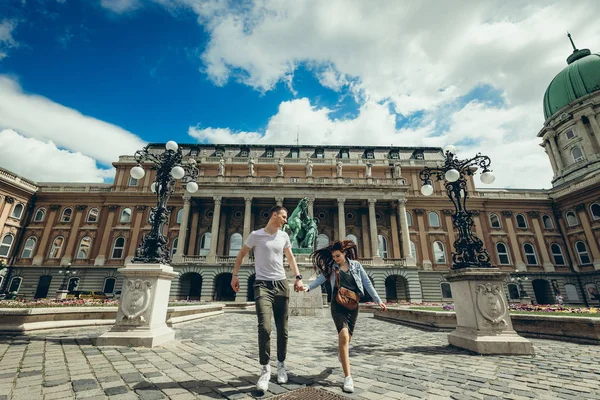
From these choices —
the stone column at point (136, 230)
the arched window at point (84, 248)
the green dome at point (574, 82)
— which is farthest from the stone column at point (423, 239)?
the arched window at point (84, 248)

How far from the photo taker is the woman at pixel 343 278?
11.1ft

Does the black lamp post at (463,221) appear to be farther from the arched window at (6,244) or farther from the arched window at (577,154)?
the arched window at (6,244)

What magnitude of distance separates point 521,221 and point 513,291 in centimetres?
907

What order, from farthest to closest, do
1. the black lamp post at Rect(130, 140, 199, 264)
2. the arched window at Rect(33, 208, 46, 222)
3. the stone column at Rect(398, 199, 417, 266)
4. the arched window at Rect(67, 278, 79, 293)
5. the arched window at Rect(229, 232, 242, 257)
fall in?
the arched window at Rect(33, 208, 46, 222) → the arched window at Rect(229, 232, 242, 257) → the arched window at Rect(67, 278, 79, 293) → the stone column at Rect(398, 199, 417, 266) → the black lamp post at Rect(130, 140, 199, 264)

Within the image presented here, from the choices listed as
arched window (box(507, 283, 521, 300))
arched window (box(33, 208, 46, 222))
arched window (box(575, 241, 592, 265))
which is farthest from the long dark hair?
arched window (box(33, 208, 46, 222))

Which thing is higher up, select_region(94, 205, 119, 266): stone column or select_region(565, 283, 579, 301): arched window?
select_region(94, 205, 119, 266): stone column

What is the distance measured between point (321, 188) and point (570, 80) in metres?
38.6

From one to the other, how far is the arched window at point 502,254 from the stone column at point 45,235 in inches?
2051

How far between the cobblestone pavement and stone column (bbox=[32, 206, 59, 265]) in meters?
33.9

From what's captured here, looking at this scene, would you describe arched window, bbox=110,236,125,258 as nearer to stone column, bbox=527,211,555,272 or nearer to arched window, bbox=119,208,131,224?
arched window, bbox=119,208,131,224

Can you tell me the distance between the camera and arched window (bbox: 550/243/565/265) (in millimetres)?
31531

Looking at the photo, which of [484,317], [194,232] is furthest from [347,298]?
[194,232]

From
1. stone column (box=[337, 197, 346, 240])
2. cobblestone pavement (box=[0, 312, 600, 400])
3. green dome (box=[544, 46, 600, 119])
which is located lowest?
cobblestone pavement (box=[0, 312, 600, 400])

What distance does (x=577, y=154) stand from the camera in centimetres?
3556
